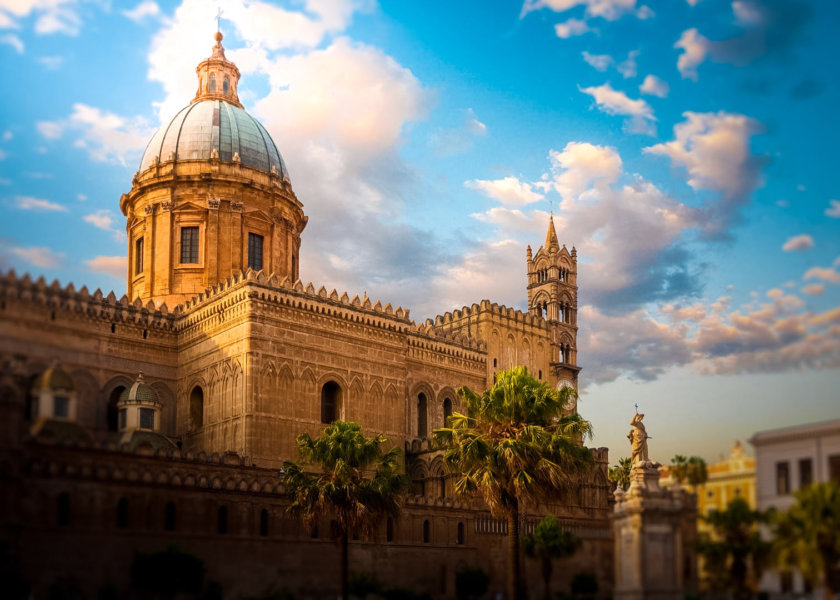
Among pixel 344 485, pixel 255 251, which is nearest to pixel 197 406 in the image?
pixel 255 251

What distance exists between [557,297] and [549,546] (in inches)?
1278

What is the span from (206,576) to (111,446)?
548cm

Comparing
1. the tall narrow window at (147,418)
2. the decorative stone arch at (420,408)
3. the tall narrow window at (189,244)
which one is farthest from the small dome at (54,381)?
the decorative stone arch at (420,408)

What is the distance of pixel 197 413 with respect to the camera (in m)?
46.7

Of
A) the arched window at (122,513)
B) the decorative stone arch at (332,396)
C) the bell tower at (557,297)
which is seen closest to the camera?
the arched window at (122,513)

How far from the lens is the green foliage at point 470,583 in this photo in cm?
3694

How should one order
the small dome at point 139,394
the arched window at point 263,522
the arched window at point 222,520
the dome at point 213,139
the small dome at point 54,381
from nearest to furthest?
the small dome at point 54,381 < the arched window at point 222,520 < the arched window at point 263,522 < the small dome at point 139,394 < the dome at point 213,139

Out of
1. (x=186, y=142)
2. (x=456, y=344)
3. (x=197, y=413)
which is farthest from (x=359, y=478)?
(x=186, y=142)

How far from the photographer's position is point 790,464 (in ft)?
78.8

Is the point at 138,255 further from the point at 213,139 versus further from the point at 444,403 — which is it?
the point at 444,403

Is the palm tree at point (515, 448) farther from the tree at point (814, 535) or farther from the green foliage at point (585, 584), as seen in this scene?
the tree at point (814, 535)

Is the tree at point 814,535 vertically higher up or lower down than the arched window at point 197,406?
lower down

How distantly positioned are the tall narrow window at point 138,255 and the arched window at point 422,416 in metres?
16.5

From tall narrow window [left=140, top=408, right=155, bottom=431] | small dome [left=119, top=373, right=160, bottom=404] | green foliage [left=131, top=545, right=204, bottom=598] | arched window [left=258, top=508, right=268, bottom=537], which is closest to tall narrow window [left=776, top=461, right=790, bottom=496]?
green foliage [left=131, top=545, right=204, bottom=598]
